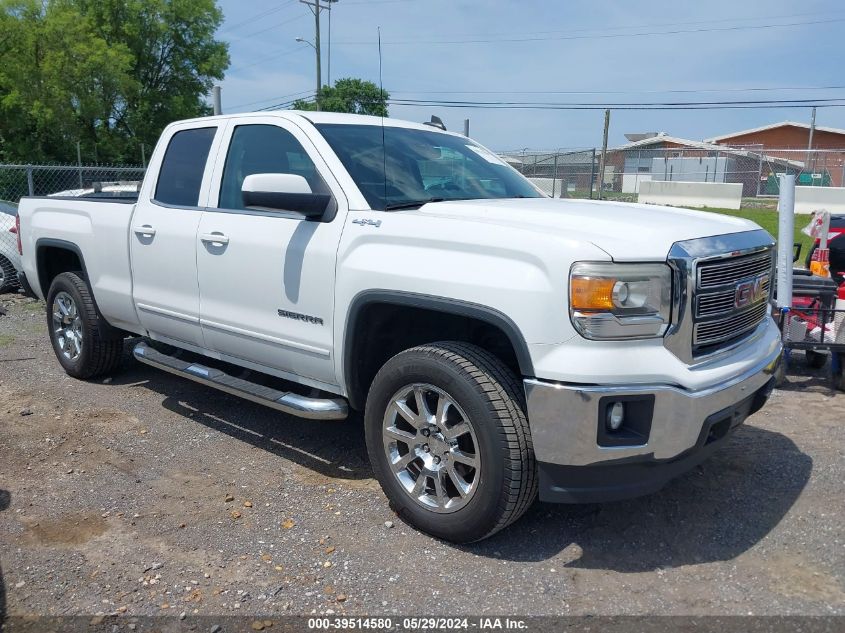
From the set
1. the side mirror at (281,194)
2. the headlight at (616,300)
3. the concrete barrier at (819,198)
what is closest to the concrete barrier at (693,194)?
the concrete barrier at (819,198)

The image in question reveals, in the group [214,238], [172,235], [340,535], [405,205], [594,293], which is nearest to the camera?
[594,293]

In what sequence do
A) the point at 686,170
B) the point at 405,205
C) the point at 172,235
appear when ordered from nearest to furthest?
the point at 405,205 → the point at 172,235 → the point at 686,170

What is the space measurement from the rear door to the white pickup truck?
2cm

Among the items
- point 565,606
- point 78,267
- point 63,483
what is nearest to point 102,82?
point 78,267

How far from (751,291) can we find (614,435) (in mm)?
1094

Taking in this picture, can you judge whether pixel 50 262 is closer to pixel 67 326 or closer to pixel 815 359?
pixel 67 326

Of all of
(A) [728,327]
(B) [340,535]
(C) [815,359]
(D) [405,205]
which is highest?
(D) [405,205]

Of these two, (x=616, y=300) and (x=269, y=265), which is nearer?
(x=616, y=300)

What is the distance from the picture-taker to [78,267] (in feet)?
21.1

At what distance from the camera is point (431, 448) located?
11.4 ft

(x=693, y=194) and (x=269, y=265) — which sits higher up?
(x=693, y=194)

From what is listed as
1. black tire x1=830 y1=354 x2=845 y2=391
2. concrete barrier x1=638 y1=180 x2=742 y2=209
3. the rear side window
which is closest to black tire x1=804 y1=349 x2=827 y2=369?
black tire x1=830 y1=354 x2=845 y2=391

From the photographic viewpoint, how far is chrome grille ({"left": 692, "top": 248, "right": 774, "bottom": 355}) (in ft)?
10.2

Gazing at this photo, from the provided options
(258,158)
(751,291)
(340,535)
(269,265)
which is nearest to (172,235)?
(258,158)
